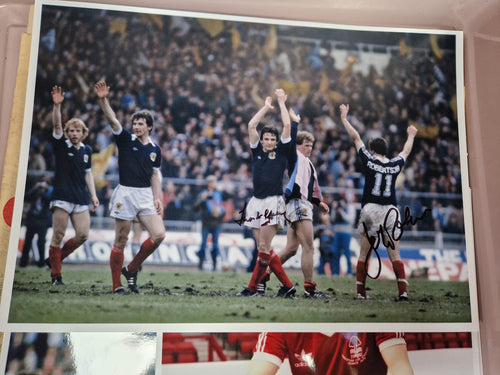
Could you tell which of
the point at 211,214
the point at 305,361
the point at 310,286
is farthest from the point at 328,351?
the point at 211,214

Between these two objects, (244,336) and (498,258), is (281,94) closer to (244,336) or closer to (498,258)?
(244,336)

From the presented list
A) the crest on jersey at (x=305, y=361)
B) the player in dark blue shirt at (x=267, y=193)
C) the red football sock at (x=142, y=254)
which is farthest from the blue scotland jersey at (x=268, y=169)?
the crest on jersey at (x=305, y=361)

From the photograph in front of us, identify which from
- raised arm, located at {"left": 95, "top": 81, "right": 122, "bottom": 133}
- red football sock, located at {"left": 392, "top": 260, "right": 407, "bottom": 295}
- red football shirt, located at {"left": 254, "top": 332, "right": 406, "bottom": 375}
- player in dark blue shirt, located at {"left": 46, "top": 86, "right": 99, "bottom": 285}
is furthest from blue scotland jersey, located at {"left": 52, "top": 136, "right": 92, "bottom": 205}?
red football sock, located at {"left": 392, "top": 260, "right": 407, "bottom": 295}

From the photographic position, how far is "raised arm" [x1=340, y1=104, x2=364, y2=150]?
1324mm

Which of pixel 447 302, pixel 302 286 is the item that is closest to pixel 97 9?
pixel 302 286

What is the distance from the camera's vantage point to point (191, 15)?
1.30m

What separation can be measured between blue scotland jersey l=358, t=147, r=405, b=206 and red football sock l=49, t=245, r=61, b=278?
0.92m

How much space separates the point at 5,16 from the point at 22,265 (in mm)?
748

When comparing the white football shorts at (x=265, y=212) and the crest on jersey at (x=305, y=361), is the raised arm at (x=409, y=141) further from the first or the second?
the crest on jersey at (x=305, y=361)

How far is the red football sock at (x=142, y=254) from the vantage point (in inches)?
47.9

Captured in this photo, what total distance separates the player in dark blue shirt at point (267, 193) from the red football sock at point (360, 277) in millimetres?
201

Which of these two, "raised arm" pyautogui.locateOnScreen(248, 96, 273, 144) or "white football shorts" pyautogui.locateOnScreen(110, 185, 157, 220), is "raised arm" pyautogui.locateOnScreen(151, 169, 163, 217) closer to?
"white football shorts" pyautogui.locateOnScreen(110, 185, 157, 220)

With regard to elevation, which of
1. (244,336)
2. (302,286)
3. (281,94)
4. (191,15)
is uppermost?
(191,15)
